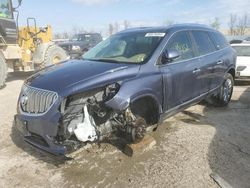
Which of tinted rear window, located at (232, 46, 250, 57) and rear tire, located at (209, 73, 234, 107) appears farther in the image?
tinted rear window, located at (232, 46, 250, 57)

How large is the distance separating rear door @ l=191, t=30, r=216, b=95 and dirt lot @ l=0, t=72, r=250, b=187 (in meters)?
0.81

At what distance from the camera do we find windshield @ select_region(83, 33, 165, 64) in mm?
4805

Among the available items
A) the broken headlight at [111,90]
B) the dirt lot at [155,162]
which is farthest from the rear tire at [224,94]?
the broken headlight at [111,90]

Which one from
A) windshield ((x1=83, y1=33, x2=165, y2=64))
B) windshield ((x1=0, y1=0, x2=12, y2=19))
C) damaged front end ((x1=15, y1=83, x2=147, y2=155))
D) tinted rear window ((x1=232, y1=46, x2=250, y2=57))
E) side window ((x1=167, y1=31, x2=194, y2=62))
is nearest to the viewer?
damaged front end ((x1=15, y1=83, x2=147, y2=155))

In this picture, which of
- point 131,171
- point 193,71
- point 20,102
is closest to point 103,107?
point 131,171

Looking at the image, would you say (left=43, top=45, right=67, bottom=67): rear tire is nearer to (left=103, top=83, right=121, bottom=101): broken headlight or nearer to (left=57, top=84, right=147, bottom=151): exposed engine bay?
(left=57, top=84, right=147, bottom=151): exposed engine bay

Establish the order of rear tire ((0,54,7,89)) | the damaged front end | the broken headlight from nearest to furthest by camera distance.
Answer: the damaged front end → the broken headlight → rear tire ((0,54,7,89))

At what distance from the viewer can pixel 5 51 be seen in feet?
34.7

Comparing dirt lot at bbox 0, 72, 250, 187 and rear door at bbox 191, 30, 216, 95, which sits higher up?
rear door at bbox 191, 30, 216, 95

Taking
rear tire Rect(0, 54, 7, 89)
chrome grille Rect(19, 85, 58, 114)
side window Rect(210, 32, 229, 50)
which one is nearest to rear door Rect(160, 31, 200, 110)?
side window Rect(210, 32, 229, 50)

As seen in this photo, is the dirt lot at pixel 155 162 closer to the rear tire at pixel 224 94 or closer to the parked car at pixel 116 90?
the parked car at pixel 116 90

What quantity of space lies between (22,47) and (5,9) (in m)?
2.05

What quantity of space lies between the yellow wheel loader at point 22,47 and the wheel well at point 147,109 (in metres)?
6.76

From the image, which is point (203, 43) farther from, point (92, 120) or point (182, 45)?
point (92, 120)
